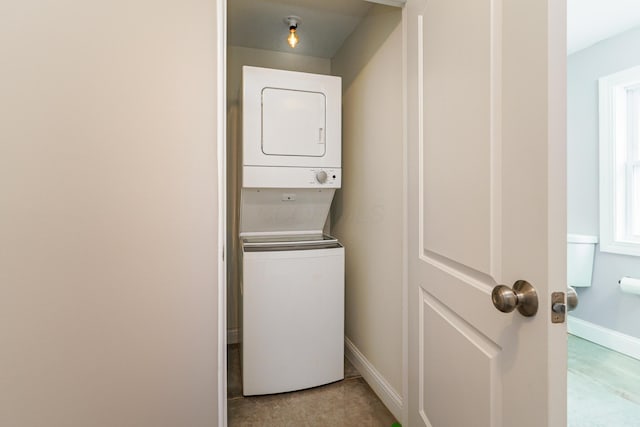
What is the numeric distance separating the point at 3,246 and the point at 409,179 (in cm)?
128

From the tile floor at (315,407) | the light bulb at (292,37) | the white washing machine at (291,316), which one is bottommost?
the tile floor at (315,407)

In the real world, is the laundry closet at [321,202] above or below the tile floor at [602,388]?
above

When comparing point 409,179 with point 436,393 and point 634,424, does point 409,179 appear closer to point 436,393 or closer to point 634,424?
point 436,393

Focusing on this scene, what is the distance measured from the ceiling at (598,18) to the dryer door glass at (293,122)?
1753mm

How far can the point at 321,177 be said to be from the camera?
6.45ft

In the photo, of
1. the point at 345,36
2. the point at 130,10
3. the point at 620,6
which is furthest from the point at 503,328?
the point at 620,6

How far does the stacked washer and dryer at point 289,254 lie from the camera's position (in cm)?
178

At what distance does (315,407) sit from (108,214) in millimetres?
1473

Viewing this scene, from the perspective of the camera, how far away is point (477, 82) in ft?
2.65

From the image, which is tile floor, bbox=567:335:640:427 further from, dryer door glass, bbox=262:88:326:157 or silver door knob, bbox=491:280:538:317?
dryer door glass, bbox=262:88:326:157

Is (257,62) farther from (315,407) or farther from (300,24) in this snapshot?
(315,407)

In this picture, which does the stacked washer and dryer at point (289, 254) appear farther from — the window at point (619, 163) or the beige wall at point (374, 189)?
the window at point (619, 163)

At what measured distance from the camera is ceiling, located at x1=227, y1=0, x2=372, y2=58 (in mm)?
1874

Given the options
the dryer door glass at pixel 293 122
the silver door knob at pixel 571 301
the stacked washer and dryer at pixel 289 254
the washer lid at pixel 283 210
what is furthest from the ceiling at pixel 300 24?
the silver door knob at pixel 571 301
